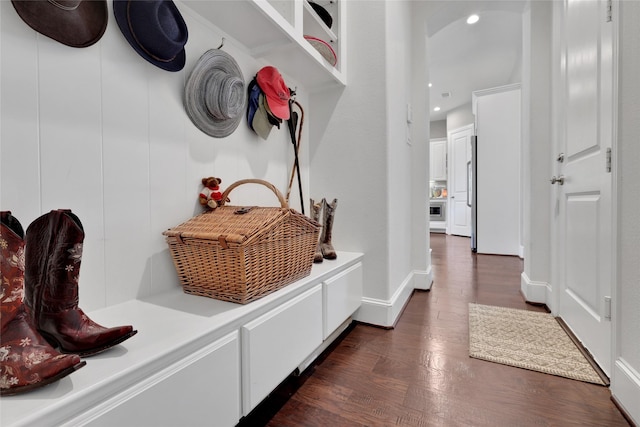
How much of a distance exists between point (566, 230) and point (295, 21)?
1.84 metres

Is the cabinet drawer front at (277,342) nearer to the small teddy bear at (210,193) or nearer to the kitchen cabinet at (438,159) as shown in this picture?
the small teddy bear at (210,193)

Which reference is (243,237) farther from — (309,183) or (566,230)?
(566,230)

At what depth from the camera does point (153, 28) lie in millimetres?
855

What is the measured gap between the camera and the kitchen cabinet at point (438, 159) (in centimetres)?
664

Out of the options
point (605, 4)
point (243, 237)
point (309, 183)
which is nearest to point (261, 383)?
point (243, 237)

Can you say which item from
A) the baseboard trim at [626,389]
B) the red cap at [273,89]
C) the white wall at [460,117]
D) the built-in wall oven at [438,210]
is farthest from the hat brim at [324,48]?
the built-in wall oven at [438,210]

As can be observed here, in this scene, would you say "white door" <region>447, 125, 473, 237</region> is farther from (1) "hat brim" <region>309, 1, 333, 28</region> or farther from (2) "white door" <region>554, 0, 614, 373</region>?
(1) "hat brim" <region>309, 1, 333, 28</region>

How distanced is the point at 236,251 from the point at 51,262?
40 cm

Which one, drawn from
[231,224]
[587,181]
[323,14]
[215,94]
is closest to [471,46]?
[323,14]

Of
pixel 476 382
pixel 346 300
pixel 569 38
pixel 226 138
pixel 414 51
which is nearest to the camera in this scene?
pixel 476 382

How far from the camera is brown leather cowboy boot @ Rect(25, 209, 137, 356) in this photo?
0.54 meters

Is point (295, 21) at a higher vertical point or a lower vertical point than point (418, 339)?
higher

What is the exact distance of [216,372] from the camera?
0.70 meters

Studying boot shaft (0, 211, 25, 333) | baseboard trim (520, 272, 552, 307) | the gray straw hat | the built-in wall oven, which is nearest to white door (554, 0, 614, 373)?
baseboard trim (520, 272, 552, 307)
